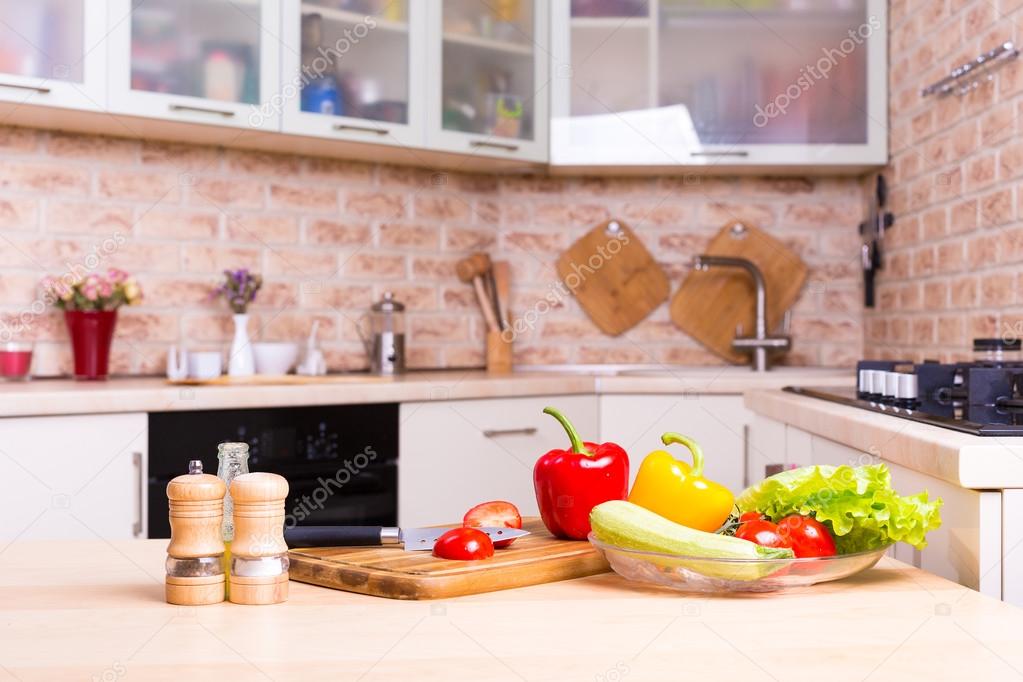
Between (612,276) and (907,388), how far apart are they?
6.45 feet

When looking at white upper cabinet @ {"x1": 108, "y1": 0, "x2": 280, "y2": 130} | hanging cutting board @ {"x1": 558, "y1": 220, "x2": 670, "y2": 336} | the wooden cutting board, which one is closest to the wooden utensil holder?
hanging cutting board @ {"x1": 558, "y1": 220, "x2": 670, "y2": 336}

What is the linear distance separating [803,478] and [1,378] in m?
2.34

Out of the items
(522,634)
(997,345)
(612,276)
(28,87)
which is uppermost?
(28,87)

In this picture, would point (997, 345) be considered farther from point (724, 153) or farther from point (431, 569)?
point (724, 153)

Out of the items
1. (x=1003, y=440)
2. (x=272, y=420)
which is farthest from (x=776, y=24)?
(x=1003, y=440)

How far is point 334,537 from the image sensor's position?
1159 millimetres

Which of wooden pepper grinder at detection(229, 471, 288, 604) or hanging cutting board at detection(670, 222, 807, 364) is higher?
hanging cutting board at detection(670, 222, 807, 364)

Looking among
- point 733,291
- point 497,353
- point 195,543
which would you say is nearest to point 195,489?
point 195,543

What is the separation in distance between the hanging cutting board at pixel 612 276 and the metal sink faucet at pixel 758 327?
196 mm

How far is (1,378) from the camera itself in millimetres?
2832

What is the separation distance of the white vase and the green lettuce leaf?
2221 millimetres

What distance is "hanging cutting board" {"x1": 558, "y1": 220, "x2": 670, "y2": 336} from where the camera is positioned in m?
3.75

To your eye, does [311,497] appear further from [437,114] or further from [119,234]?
[437,114]

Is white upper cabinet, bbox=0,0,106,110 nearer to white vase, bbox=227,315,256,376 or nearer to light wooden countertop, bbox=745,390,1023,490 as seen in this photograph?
white vase, bbox=227,315,256,376
